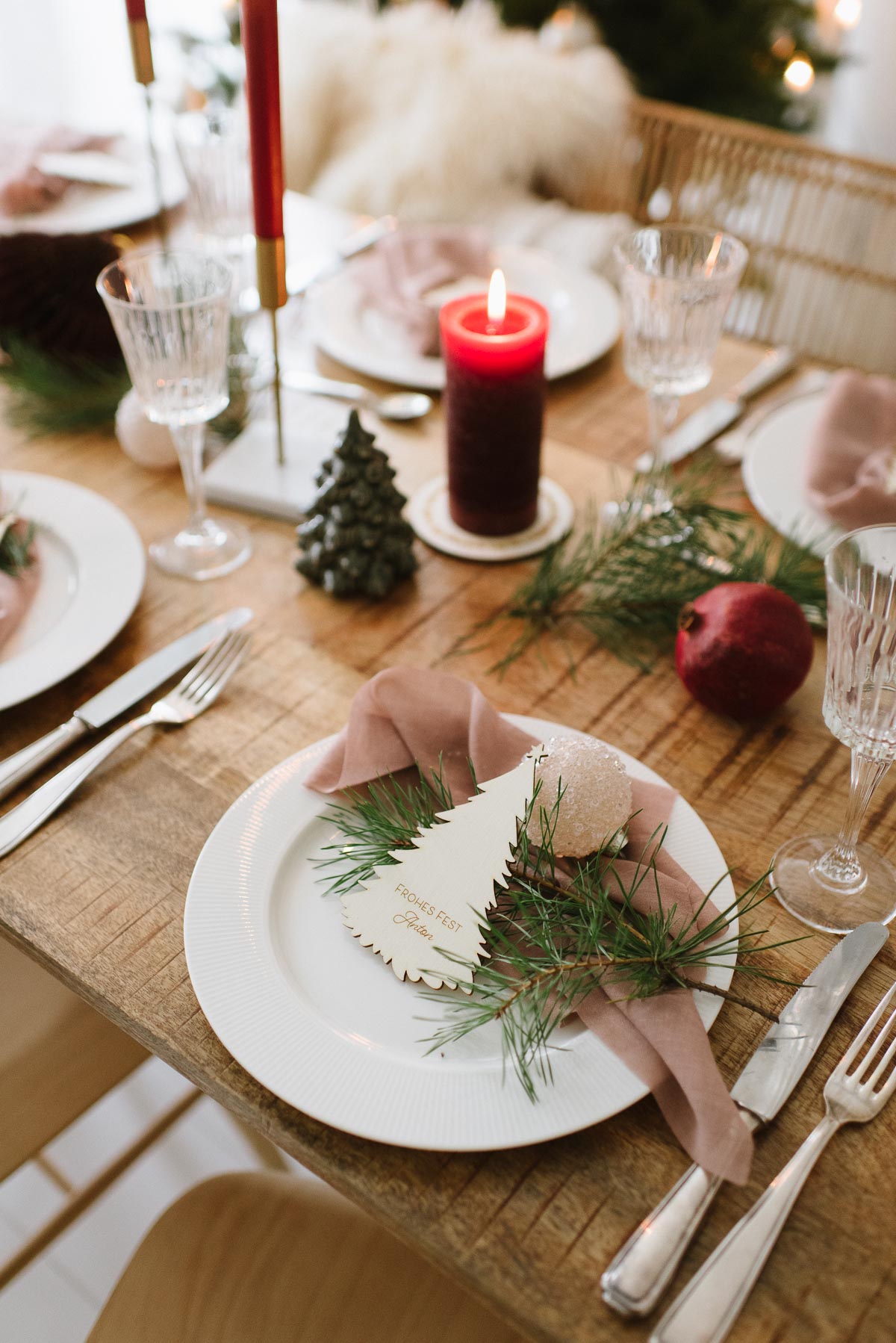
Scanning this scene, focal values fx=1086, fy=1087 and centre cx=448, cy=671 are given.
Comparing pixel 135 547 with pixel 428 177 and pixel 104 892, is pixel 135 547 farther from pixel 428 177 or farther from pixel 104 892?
pixel 428 177

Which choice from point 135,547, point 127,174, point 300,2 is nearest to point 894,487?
point 135,547

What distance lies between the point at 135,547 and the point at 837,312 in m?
1.42

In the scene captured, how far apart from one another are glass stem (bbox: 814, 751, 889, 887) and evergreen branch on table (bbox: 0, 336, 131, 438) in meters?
0.75

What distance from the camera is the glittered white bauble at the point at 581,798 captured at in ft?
1.90

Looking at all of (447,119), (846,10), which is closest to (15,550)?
(447,119)

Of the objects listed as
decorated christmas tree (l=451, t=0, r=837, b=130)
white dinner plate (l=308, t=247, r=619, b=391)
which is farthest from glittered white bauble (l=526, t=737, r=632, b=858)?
decorated christmas tree (l=451, t=0, r=837, b=130)

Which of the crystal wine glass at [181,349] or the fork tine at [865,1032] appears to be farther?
the crystal wine glass at [181,349]

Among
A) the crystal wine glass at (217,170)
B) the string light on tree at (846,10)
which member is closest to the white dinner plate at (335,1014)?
Result: the crystal wine glass at (217,170)


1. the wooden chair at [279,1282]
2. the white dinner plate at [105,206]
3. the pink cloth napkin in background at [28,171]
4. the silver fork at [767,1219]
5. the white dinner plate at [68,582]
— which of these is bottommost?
the wooden chair at [279,1282]

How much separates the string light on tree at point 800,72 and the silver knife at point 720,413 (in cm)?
126

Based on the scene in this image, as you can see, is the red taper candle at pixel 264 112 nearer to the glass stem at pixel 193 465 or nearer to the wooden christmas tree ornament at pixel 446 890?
the glass stem at pixel 193 465

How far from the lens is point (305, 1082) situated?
1.66 feet

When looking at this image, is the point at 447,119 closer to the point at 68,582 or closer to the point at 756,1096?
the point at 68,582

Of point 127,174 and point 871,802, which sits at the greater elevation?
point 127,174
